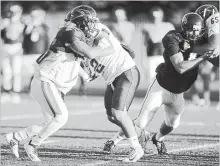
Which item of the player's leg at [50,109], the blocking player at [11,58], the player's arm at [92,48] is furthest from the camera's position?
the blocking player at [11,58]

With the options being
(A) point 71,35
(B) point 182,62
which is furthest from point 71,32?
(B) point 182,62

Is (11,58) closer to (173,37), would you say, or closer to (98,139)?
(98,139)

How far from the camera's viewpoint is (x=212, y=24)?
770 centimetres

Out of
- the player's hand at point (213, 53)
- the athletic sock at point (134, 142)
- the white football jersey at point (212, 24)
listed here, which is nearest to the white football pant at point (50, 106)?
the athletic sock at point (134, 142)

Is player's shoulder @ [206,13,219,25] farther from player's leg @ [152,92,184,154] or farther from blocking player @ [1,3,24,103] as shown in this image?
blocking player @ [1,3,24,103]

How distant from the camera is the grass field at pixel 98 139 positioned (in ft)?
23.3

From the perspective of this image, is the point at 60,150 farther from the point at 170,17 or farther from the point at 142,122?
the point at 170,17

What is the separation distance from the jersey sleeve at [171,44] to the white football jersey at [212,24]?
64 centimetres

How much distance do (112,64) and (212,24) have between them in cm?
133

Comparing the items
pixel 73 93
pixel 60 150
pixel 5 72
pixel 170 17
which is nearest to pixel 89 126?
pixel 60 150

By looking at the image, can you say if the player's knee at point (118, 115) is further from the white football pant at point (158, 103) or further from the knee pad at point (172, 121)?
the knee pad at point (172, 121)

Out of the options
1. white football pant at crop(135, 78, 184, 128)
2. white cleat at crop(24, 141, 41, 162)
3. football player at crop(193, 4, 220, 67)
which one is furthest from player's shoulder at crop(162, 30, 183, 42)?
white cleat at crop(24, 141, 41, 162)

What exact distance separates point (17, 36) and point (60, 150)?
24.3 ft

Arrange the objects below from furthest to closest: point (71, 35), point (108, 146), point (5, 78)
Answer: point (5, 78) → point (108, 146) → point (71, 35)
